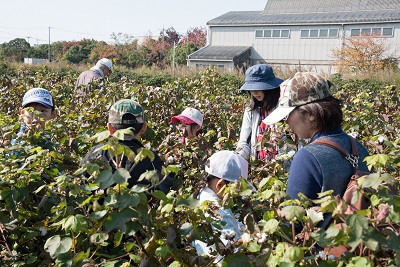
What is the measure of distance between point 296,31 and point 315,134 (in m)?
37.9

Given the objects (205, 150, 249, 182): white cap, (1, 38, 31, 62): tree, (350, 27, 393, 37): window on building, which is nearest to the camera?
(205, 150, 249, 182): white cap

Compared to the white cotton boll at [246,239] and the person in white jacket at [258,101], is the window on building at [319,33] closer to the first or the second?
the person in white jacket at [258,101]

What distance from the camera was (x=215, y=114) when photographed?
16.8 feet

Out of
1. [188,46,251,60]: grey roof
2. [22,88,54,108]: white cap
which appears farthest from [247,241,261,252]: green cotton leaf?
[188,46,251,60]: grey roof

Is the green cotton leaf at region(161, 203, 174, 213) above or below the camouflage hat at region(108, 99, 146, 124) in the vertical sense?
below

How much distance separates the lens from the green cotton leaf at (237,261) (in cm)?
134

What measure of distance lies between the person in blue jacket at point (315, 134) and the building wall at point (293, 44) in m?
33.4

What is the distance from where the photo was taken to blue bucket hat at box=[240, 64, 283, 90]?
3.73m

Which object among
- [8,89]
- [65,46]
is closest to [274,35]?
[65,46]

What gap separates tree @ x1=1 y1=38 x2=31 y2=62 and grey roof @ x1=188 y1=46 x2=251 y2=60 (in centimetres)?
1991

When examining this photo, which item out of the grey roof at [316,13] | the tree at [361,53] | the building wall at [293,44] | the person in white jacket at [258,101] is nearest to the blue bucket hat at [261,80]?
the person in white jacket at [258,101]

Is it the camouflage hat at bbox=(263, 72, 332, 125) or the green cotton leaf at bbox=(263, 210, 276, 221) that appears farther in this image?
the camouflage hat at bbox=(263, 72, 332, 125)

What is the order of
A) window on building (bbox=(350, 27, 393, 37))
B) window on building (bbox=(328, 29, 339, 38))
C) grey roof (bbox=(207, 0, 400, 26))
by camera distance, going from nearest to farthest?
window on building (bbox=(350, 27, 393, 37)) → grey roof (bbox=(207, 0, 400, 26)) → window on building (bbox=(328, 29, 339, 38))

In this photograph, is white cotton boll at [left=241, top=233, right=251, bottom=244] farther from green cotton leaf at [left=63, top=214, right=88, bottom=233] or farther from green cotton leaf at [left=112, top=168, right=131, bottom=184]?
green cotton leaf at [left=63, top=214, right=88, bottom=233]
